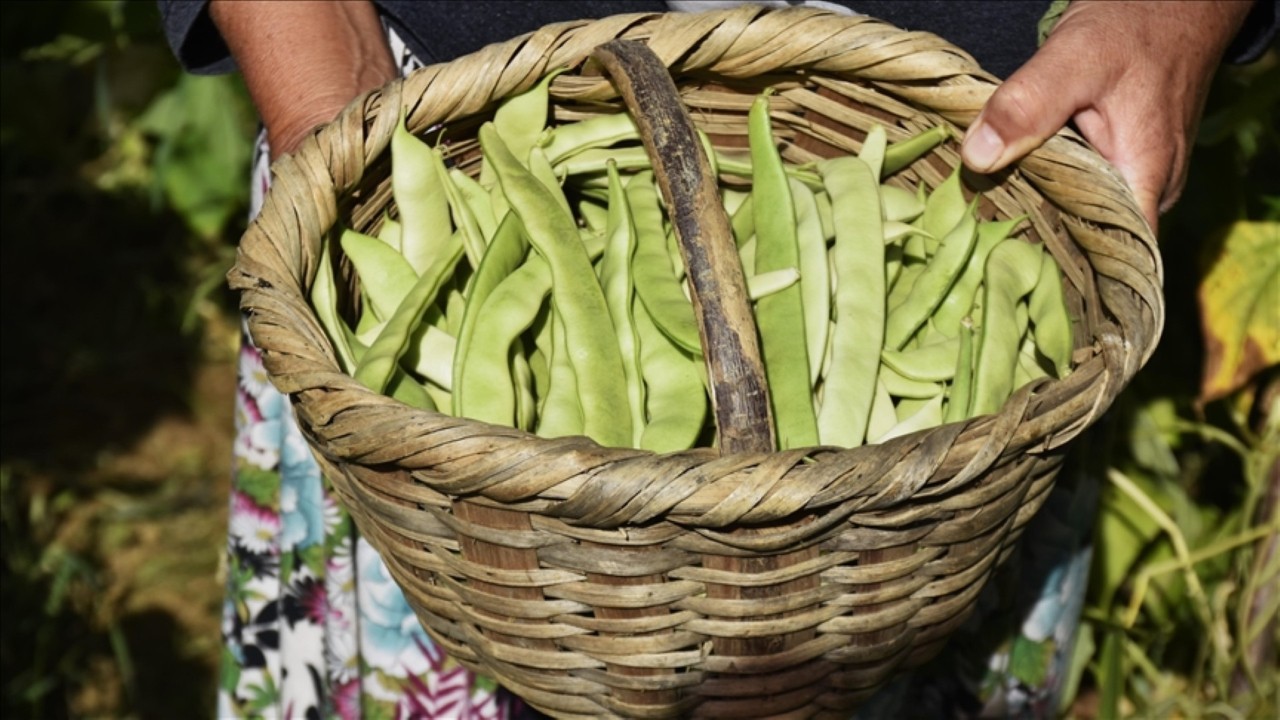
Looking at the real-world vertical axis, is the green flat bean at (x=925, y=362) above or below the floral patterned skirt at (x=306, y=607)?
above

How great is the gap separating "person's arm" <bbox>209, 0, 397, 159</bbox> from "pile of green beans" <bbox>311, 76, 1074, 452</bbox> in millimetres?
128

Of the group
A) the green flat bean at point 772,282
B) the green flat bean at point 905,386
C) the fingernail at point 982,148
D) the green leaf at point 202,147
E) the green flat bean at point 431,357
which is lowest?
the green flat bean at point 905,386

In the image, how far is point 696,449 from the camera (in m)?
0.74

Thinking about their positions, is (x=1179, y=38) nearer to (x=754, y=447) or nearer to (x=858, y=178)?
(x=858, y=178)

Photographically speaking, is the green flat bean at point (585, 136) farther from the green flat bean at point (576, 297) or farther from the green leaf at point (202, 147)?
the green leaf at point (202, 147)

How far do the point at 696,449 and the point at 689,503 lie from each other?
6 centimetres

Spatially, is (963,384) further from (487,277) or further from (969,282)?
(487,277)

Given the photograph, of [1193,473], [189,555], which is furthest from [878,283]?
[189,555]

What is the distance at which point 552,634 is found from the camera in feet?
2.54

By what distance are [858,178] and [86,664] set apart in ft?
4.35

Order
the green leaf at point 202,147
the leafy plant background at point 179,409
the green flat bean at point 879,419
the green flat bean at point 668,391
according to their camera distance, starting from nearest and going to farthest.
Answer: the green flat bean at point 668,391 < the green flat bean at point 879,419 < the leafy plant background at point 179,409 < the green leaf at point 202,147

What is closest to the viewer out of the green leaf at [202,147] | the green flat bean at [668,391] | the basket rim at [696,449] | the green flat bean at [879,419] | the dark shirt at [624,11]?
the basket rim at [696,449]

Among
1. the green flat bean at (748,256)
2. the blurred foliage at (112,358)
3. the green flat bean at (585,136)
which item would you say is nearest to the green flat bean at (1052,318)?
the green flat bean at (748,256)

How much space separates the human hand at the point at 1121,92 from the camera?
94 centimetres
